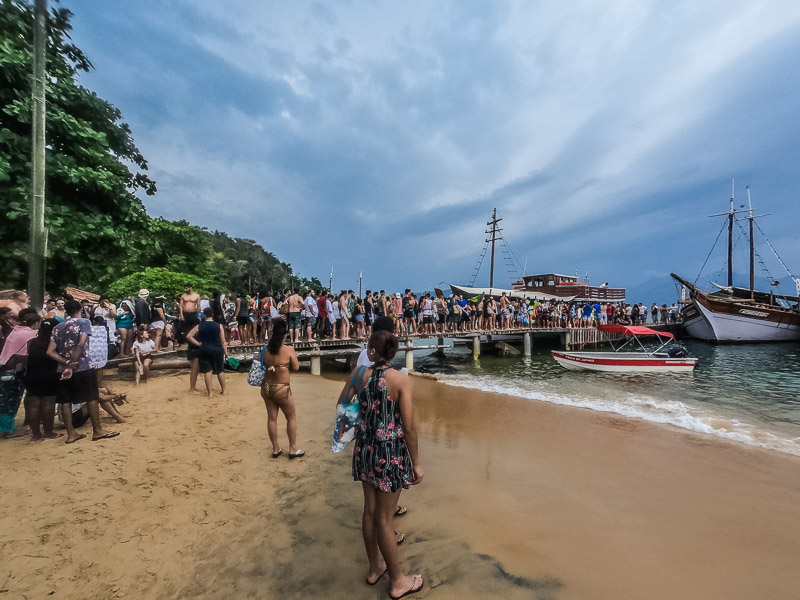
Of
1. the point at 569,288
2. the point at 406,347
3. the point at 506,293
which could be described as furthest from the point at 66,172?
the point at 569,288

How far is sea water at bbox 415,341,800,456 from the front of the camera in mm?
8211

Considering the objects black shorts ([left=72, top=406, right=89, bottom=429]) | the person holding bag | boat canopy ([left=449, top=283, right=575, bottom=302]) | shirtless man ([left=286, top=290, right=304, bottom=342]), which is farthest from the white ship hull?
the person holding bag

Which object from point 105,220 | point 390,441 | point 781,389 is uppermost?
point 105,220

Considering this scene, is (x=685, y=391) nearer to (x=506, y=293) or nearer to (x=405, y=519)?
(x=405, y=519)

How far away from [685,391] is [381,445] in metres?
14.2

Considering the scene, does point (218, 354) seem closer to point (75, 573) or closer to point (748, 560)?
point (75, 573)

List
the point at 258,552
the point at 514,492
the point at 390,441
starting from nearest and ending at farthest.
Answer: the point at 390,441 → the point at 258,552 → the point at 514,492

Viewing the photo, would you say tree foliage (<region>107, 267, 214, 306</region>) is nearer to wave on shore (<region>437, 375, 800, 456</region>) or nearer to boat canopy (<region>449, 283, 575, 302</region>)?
boat canopy (<region>449, 283, 575, 302</region>)

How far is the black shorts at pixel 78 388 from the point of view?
16.1ft

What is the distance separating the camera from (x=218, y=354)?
7586mm

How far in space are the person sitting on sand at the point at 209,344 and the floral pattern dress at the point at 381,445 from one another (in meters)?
5.80

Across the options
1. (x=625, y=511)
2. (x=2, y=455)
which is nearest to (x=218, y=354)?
(x=2, y=455)

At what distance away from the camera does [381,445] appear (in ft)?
8.30

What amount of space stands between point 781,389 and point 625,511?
1430 centimetres
